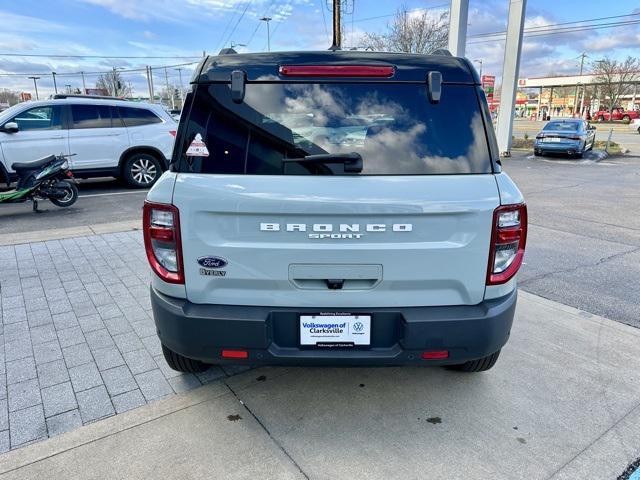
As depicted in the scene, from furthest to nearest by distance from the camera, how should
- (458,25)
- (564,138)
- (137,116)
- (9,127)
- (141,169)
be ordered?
(564,138), (458,25), (141,169), (137,116), (9,127)

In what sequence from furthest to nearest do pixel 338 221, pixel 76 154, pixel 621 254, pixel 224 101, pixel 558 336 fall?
pixel 76 154 < pixel 621 254 < pixel 558 336 < pixel 224 101 < pixel 338 221

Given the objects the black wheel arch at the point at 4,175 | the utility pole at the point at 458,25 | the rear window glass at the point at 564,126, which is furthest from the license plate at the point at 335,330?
the rear window glass at the point at 564,126

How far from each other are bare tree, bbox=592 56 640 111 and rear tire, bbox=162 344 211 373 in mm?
65995

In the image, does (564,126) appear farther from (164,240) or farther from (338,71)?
(164,240)

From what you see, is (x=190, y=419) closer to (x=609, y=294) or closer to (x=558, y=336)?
(x=558, y=336)

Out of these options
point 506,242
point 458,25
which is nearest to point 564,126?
point 458,25

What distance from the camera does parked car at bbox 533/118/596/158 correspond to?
59.5ft

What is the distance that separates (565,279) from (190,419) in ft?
13.7

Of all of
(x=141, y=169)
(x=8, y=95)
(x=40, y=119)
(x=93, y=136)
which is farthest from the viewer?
(x=8, y=95)

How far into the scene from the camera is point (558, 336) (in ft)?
11.7

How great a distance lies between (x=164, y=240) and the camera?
222cm

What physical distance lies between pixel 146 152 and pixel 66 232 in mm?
4111

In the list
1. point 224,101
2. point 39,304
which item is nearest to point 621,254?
point 224,101

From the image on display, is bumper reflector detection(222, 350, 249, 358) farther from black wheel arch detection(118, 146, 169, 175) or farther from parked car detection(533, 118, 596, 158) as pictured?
parked car detection(533, 118, 596, 158)
